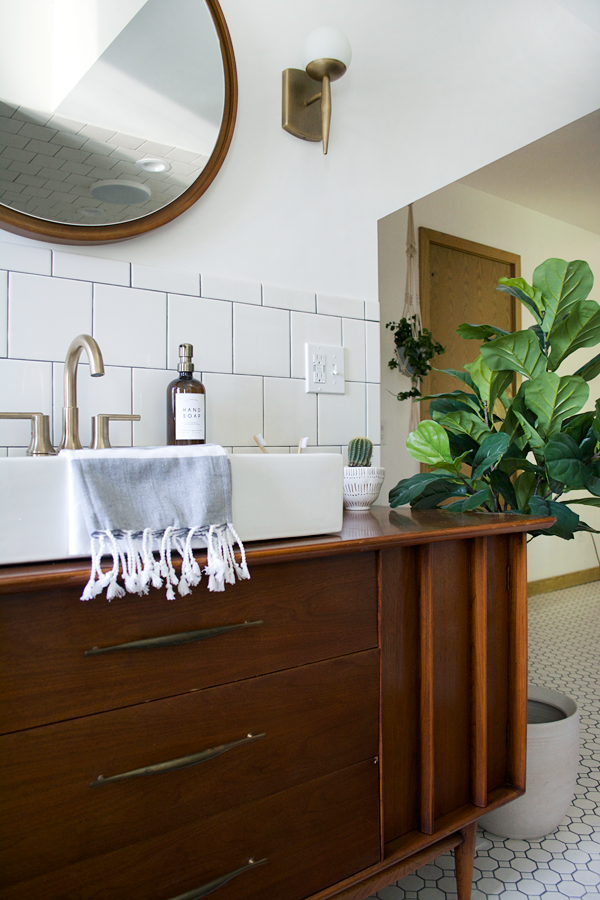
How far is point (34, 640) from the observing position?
2.37ft

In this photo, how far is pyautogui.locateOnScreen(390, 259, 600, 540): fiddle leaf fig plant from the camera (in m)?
1.34

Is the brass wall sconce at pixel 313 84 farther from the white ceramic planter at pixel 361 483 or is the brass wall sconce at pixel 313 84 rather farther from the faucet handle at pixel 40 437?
the faucet handle at pixel 40 437

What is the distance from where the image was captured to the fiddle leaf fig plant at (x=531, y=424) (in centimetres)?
134

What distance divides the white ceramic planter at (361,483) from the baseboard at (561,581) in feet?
9.25

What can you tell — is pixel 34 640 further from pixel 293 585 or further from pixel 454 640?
pixel 454 640

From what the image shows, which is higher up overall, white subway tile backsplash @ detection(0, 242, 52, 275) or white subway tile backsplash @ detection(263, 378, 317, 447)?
white subway tile backsplash @ detection(0, 242, 52, 275)

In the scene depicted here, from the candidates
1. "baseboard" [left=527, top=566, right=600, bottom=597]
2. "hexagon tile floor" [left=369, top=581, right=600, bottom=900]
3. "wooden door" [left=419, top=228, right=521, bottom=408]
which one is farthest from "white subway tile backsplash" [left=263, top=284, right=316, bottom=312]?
"baseboard" [left=527, top=566, right=600, bottom=597]

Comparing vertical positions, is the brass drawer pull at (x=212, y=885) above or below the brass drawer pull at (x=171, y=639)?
below

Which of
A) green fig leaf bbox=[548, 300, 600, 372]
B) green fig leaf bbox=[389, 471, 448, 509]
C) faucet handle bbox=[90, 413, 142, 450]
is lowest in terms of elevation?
green fig leaf bbox=[389, 471, 448, 509]

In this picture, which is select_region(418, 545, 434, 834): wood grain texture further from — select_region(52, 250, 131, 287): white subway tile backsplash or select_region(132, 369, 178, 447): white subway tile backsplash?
select_region(52, 250, 131, 287): white subway tile backsplash

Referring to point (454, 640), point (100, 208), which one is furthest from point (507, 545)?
point (100, 208)

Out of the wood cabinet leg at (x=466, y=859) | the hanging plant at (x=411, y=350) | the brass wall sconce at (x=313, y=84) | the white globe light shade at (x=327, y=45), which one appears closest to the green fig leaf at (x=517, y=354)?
the brass wall sconce at (x=313, y=84)

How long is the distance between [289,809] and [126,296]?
3.19 feet

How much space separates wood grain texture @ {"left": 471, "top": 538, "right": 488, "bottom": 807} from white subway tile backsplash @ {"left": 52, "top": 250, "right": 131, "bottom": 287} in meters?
0.88
